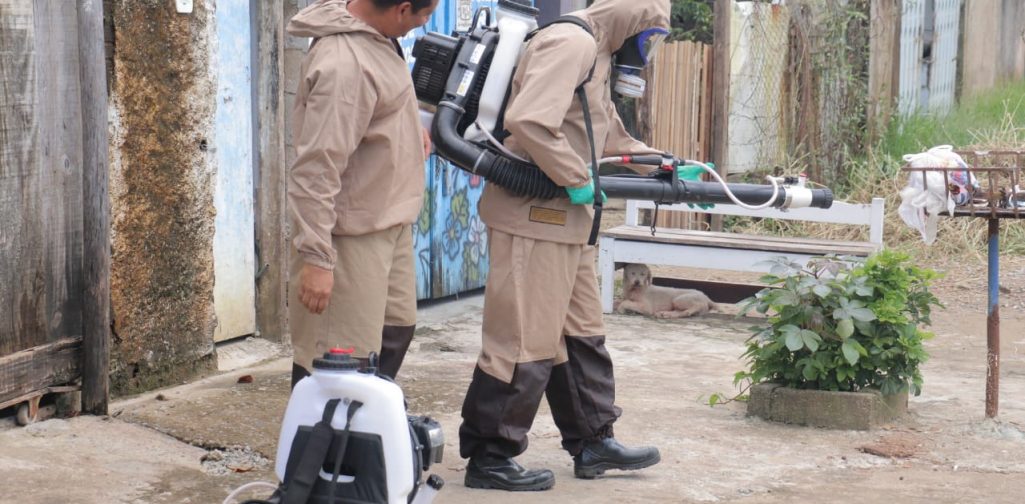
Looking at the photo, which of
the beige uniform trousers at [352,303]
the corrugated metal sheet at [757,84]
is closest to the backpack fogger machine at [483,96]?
the beige uniform trousers at [352,303]

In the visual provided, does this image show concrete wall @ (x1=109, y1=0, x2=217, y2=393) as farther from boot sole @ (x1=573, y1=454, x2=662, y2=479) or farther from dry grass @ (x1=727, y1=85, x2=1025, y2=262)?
dry grass @ (x1=727, y1=85, x2=1025, y2=262)

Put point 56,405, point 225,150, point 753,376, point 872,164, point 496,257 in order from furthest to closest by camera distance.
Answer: point 872,164 → point 225,150 → point 753,376 → point 56,405 → point 496,257

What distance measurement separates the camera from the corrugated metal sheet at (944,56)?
46.4 feet

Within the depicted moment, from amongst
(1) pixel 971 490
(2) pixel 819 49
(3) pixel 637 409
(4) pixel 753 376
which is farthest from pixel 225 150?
(2) pixel 819 49

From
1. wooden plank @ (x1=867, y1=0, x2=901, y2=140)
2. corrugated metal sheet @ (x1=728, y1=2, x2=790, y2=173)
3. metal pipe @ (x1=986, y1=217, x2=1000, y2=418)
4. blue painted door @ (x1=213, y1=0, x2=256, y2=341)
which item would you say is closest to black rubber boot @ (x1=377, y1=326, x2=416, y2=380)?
blue painted door @ (x1=213, y1=0, x2=256, y2=341)

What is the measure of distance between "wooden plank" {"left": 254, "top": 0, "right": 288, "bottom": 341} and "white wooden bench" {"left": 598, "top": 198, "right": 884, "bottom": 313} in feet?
7.71

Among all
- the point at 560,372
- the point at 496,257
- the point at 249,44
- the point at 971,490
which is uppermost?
the point at 249,44

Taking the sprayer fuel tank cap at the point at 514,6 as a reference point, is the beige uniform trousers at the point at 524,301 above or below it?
below

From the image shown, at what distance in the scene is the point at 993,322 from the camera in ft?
16.7

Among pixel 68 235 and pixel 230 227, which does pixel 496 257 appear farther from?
pixel 230 227

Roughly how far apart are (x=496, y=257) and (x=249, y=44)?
8.60 feet

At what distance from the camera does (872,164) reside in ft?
37.0

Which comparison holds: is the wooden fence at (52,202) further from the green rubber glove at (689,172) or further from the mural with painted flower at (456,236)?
the mural with painted flower at (456,236)

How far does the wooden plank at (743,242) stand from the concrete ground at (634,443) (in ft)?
4.24
